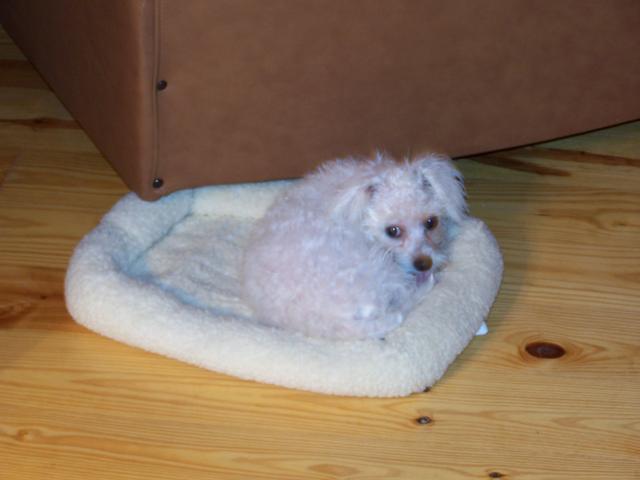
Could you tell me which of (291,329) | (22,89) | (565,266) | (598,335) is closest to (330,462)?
(291,329)

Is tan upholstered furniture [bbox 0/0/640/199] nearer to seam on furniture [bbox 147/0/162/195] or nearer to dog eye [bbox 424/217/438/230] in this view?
seam on furniture [bbox 147/0/162/195]

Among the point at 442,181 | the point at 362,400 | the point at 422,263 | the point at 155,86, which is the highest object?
the point at 155,86

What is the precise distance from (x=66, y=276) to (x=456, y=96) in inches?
31.6

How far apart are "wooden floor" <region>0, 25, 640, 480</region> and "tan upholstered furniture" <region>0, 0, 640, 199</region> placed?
23 cm

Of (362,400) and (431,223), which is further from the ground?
(431,223)

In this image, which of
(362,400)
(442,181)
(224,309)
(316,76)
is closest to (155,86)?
(316,76)

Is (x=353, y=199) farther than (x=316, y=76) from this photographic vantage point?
No

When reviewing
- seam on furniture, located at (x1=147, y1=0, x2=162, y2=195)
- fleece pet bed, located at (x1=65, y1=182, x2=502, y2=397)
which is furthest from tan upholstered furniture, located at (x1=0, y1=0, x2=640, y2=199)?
fleece pet bed, located at (x1=65, y1=182, x2=502, y2=397)

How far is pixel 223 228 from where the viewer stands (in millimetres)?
2102

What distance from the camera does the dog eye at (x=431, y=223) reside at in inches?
71.5

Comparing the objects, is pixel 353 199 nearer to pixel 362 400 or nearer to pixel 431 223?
pixel 431 223

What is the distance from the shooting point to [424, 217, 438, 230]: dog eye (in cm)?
182

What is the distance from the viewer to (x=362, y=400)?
1.71m

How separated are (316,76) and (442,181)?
298 millimetres
